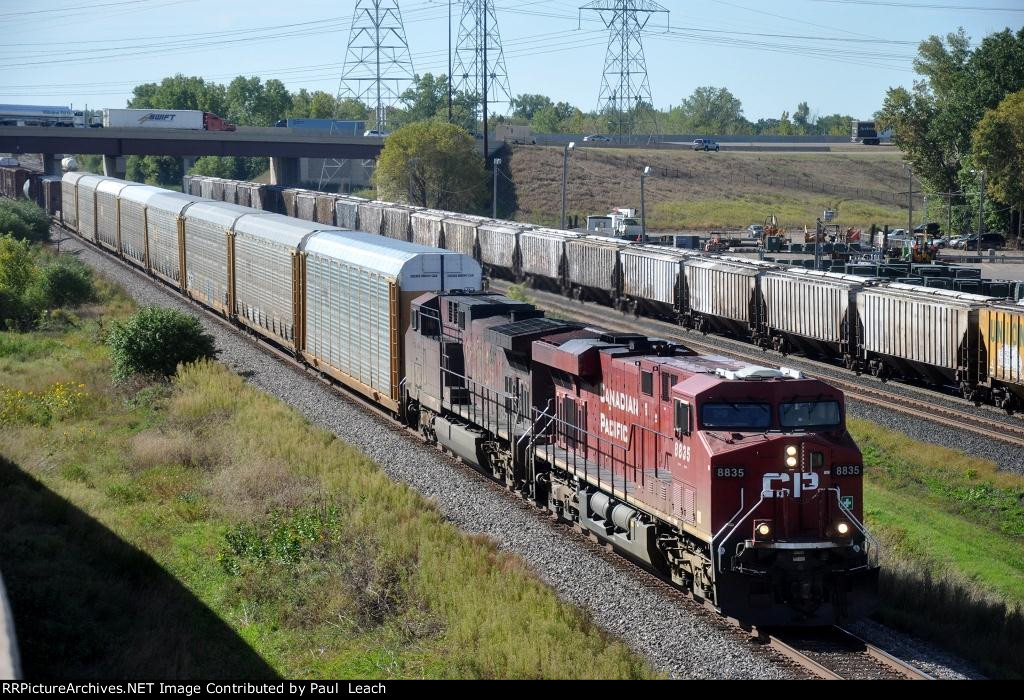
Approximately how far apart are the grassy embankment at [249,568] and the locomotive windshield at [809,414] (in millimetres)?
3389

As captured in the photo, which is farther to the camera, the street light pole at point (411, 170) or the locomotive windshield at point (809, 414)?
the street light pole at point (411, 170)

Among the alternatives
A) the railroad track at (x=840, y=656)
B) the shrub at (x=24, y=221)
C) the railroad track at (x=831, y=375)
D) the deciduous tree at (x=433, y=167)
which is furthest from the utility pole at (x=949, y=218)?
the railroad track at (x=840, y=656)

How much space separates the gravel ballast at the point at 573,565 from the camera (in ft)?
40.0

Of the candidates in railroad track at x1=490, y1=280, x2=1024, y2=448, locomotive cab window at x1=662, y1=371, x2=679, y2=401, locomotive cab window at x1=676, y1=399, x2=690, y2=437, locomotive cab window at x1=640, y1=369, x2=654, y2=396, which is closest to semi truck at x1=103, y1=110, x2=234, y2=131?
railroad track at x1=490, y1=280, x2=1024, y2=448

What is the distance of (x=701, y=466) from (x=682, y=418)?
2.30 feet

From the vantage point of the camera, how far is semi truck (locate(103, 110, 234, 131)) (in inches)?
4038

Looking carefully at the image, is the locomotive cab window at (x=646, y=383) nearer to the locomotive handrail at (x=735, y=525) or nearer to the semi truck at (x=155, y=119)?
the locomotive handrail at (x=735, y=525)

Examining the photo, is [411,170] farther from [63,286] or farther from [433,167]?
[63,286]

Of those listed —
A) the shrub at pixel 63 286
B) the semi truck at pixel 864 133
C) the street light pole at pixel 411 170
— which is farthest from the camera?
the semi truck at pixel 864 133

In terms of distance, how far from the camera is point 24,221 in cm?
6150

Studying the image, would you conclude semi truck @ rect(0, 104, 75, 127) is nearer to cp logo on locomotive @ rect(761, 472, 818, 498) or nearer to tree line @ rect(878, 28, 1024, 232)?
tree line @ rect(878, 28, 1024, 232)

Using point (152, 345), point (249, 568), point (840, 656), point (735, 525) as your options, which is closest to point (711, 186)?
point (152, 345)

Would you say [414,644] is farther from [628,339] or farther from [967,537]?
[967,537]

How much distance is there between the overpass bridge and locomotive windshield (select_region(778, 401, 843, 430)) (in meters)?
79.0
